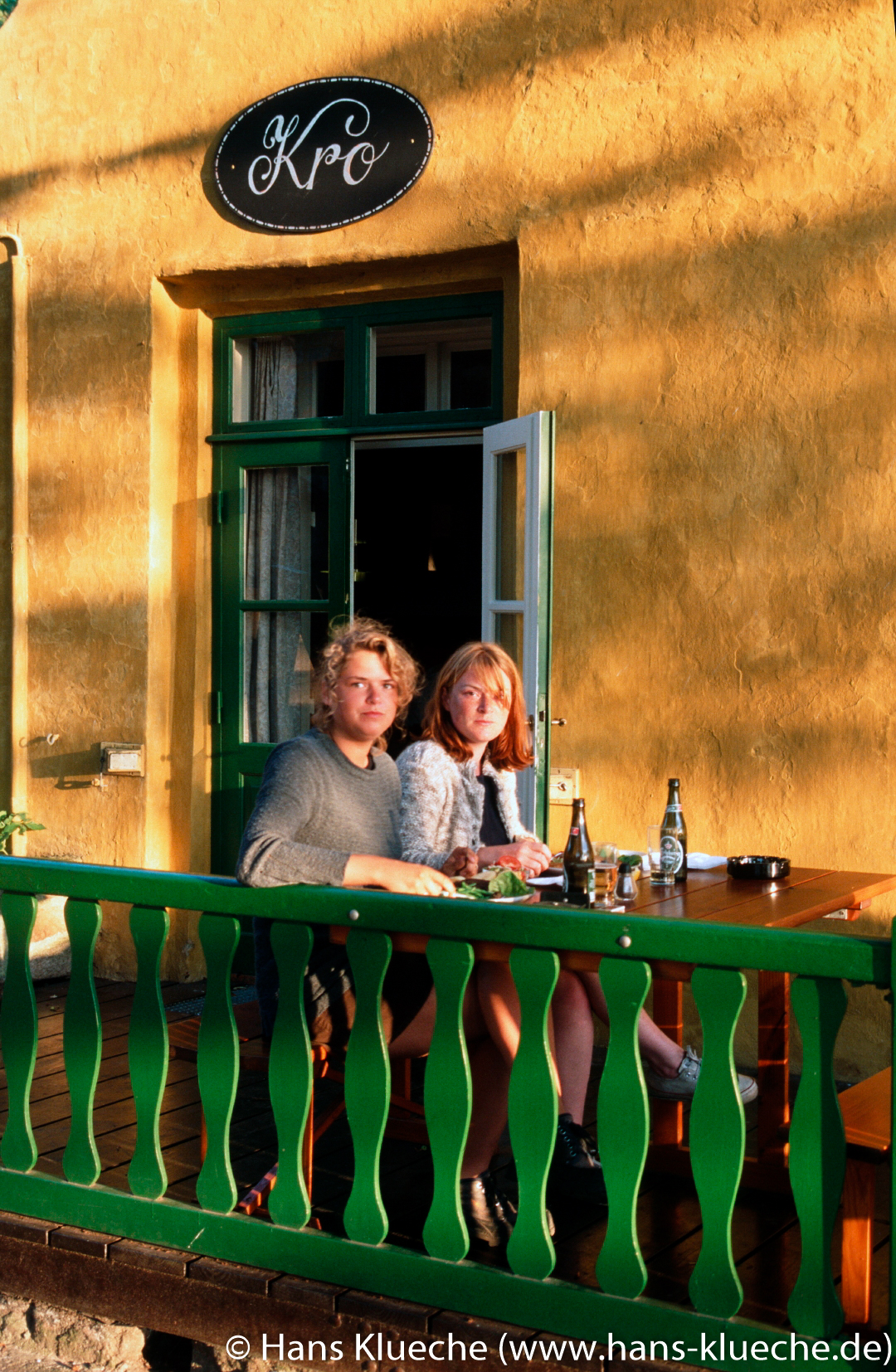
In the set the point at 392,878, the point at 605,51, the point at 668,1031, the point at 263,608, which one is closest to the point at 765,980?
the point at 668,1031

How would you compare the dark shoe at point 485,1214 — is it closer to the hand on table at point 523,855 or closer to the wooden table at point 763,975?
the wooden table at point 763,975

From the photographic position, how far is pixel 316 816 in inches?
125

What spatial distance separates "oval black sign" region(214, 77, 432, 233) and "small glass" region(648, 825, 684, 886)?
9.17 feet

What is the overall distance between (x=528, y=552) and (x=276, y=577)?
4.79 ft

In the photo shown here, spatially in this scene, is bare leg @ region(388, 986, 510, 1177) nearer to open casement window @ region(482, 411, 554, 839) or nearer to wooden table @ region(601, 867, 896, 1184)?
wooden table @ region(601, 867, 896, 1184)

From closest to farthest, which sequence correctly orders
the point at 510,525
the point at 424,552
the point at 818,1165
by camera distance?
the point at 818,1165 < the point at 510,525 < the point at 424,552

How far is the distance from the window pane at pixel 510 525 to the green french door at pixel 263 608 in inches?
36.3

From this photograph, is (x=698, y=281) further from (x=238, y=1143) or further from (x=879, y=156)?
(x=238, y=1143)

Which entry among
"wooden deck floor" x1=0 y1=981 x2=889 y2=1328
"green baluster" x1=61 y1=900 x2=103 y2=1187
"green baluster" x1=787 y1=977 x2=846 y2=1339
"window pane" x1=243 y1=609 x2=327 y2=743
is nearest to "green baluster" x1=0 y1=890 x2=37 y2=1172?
"green baluster" x1=61 y1=900 x2=103 y2=1187

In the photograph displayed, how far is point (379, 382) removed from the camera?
5.46m

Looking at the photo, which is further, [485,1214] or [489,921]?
[485,1214]

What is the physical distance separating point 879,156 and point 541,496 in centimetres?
151

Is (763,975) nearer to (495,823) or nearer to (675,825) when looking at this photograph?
(675,825)

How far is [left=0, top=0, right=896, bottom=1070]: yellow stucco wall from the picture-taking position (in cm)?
435
